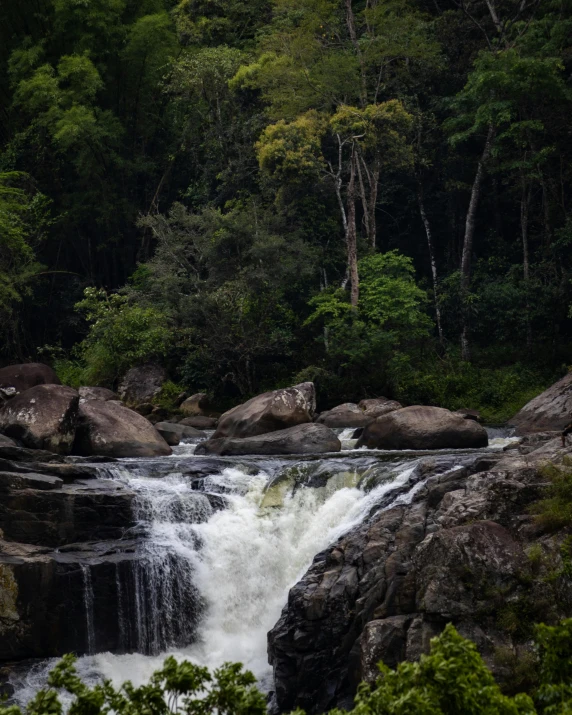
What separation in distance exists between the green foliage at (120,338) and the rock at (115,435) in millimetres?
7856

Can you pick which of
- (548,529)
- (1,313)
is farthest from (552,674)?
(1,313)

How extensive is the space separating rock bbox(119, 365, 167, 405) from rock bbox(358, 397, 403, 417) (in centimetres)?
767

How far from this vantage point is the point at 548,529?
31.1ft

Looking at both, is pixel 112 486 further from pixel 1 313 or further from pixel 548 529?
pixel 1 313

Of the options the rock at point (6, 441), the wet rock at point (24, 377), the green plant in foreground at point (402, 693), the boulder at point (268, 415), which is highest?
the wet rock at point (24, 377)

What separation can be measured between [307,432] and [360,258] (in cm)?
1230

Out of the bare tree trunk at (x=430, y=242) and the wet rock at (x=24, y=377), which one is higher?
the bare tree trunk at (x=430, y=242)

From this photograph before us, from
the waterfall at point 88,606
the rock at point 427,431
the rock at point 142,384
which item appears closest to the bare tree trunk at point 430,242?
the rock at point 142,384

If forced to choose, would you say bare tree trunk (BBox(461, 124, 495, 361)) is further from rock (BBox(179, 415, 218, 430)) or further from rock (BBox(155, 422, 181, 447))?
rock (BBox(155, 422, 181, 447))

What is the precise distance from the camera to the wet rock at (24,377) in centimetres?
2298

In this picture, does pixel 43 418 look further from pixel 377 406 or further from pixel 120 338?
pixel 120 338

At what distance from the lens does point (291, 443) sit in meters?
18.3

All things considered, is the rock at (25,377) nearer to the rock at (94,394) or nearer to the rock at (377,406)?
the rock at (94,394)

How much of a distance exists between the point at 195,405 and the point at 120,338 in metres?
3.87
